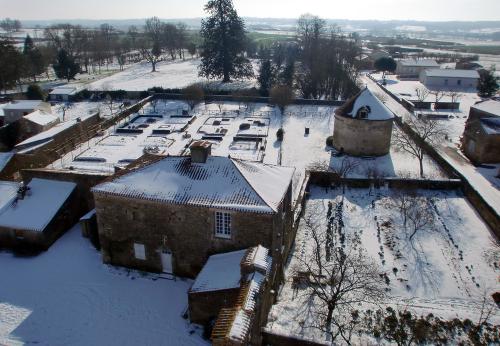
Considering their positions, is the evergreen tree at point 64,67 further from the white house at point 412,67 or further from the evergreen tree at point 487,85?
the evergreen tree at point 487,85

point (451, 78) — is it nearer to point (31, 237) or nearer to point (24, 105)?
point (24, 105)

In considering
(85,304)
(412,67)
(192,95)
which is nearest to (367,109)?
(192,95)

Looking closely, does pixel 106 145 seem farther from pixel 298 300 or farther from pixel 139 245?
pixel 298 300

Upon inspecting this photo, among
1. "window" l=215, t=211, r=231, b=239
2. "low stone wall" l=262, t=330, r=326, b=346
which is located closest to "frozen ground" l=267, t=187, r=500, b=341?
"low stone wall" l=262, t=330, r=326, b=346

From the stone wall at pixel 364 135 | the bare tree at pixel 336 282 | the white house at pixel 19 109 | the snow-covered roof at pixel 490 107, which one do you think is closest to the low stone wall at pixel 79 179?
the bare tree at pixel 336 282

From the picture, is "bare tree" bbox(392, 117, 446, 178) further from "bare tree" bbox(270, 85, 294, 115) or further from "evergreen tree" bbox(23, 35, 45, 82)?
"evergreen tree" bbox(23, 35, 45, 82)

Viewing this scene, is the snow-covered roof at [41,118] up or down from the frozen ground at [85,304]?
up
